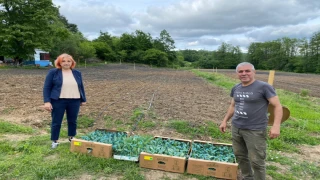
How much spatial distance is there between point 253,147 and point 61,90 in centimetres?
295

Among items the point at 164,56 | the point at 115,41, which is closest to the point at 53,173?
the point at 164,56

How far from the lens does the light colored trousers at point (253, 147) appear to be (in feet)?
9.00

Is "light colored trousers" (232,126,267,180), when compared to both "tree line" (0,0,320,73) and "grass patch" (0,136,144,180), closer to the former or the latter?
"grass patch" (0,136,144,180)

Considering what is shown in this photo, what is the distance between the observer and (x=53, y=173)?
3.20 metres

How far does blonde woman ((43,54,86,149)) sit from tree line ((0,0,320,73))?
2519 centimetres

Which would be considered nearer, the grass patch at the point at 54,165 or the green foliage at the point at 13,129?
the grass patch at the point at 54,165

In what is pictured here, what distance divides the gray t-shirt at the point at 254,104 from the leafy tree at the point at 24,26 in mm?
27477

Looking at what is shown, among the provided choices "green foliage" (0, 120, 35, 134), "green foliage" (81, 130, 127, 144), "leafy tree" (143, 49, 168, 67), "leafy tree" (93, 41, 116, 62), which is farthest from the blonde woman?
"leafy tree" (143, 49, 168, 67)

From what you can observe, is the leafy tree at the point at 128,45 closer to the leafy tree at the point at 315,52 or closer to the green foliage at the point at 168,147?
the leafy tree at the point at 315,52

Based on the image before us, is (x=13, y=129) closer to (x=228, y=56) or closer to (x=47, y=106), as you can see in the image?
(x=47, y=106)

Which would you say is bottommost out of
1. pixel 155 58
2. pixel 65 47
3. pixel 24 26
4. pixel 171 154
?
pixel 171 154

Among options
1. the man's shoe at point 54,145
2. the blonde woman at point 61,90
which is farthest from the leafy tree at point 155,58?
the man's shoe at point 54,145

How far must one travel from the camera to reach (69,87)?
12.9 feet

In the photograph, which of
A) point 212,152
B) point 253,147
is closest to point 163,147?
point 212,152
